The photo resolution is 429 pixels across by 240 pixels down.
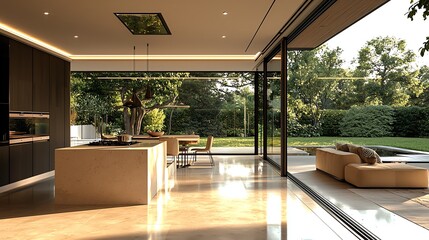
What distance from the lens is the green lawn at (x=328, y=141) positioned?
8394 mm

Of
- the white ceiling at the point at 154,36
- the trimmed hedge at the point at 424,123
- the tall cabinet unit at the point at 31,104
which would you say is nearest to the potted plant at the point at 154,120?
the white ceiling at the point at 154,36

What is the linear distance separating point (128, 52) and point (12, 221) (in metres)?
6.72

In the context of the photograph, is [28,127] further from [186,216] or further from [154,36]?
[186,216]

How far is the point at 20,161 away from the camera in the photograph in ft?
25.5

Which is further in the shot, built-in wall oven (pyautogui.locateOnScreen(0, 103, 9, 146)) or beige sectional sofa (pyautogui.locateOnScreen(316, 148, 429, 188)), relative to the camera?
built-in wall oven (pyautogui.locateOnScreen(0, 103, 9, 146))

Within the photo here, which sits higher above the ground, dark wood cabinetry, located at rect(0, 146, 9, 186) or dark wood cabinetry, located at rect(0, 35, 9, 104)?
dark wood cabinetry, located at rect(0, 35, 9, 104)

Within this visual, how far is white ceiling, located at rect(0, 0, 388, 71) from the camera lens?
6.17 metres

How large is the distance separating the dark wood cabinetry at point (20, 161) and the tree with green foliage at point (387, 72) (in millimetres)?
6974

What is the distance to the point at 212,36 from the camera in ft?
28.3

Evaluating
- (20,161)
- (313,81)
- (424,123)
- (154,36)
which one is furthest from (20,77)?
(313,81)

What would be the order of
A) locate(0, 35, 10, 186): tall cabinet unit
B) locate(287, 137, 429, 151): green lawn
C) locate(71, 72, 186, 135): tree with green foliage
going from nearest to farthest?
locate(0, 35, 10, 186): tall cabinet unit, locate(287, 137, 429, 151): green lawn, locate(71, 72, 186, 135): tree with green foliage

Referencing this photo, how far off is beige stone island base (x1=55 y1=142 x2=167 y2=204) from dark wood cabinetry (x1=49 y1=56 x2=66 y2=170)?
3776 millimetres

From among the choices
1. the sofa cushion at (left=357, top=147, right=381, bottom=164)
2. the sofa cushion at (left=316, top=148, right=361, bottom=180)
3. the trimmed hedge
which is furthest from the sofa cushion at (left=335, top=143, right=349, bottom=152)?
the trimmed hedge

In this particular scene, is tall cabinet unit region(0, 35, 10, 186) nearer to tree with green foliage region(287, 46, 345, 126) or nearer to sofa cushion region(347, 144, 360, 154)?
sofa cushion region(347, 144, 360, 154)
